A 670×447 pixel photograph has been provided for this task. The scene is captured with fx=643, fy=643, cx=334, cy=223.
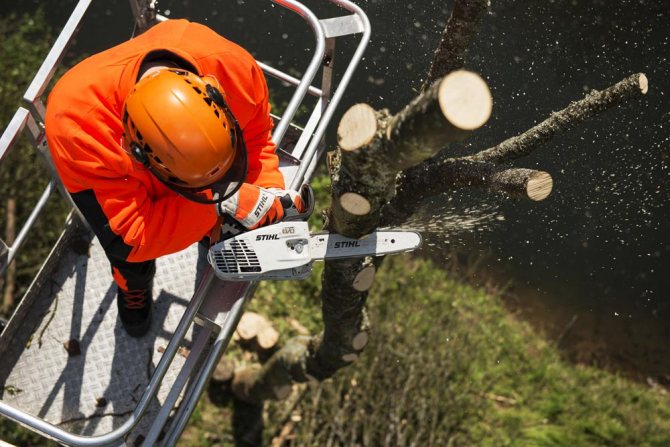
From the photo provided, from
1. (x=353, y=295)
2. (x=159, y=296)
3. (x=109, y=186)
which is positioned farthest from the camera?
(x=159, y=296)

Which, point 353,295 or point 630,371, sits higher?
point 630,371

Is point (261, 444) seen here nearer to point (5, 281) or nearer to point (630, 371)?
point (5, 281)

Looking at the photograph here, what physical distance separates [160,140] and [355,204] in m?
0.72

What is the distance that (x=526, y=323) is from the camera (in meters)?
5.70

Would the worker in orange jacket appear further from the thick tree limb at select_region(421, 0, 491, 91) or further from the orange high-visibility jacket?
the thick tree limb at select_region(421, 0, 491, 91)

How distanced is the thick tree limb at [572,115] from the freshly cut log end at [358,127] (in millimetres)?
781

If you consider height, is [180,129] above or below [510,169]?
below

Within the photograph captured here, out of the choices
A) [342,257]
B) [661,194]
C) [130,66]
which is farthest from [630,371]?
[130,66]

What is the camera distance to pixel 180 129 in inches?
88.2

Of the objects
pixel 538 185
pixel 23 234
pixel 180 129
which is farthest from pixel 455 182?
pixel 23 234

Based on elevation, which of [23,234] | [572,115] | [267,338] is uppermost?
[572,115]

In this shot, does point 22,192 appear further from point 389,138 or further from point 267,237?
point 389,138

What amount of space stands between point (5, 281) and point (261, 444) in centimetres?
225

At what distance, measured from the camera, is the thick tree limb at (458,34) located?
7.91 feet
